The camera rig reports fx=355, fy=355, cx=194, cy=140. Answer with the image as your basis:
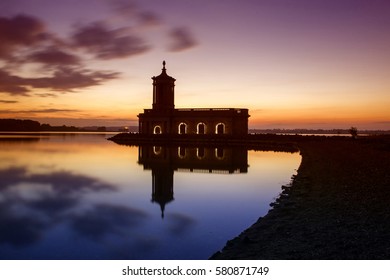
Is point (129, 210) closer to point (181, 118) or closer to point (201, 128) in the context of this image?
point (201, 128)

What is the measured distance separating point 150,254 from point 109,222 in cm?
323

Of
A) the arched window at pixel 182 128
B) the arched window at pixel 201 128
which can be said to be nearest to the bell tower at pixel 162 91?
the arched window at pixel 182 128

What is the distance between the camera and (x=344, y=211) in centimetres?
943

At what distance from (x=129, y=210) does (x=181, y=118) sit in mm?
51084

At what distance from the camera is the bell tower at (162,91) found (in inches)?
2507

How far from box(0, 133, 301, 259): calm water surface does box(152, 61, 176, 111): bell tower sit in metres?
40.6

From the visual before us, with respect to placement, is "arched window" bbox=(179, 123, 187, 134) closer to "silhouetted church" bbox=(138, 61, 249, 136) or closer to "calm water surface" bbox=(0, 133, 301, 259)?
"silhouetted church" bbox=(138, 61, 249, 136)

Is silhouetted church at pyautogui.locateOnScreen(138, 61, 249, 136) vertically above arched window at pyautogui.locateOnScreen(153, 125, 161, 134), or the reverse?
silhouetted church at pyautogui.locateOnScreen(138, 61, 249, 136)

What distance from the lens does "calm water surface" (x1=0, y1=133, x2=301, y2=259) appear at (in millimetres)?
8641

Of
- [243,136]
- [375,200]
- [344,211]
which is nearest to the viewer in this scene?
[344,211]

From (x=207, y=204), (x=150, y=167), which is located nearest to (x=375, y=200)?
(x=207, y=204)

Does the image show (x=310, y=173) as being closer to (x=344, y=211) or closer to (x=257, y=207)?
(x=257, y=207)

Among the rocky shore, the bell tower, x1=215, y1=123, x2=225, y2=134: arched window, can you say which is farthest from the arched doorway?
the rocky shore

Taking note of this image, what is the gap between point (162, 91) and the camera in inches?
2512
